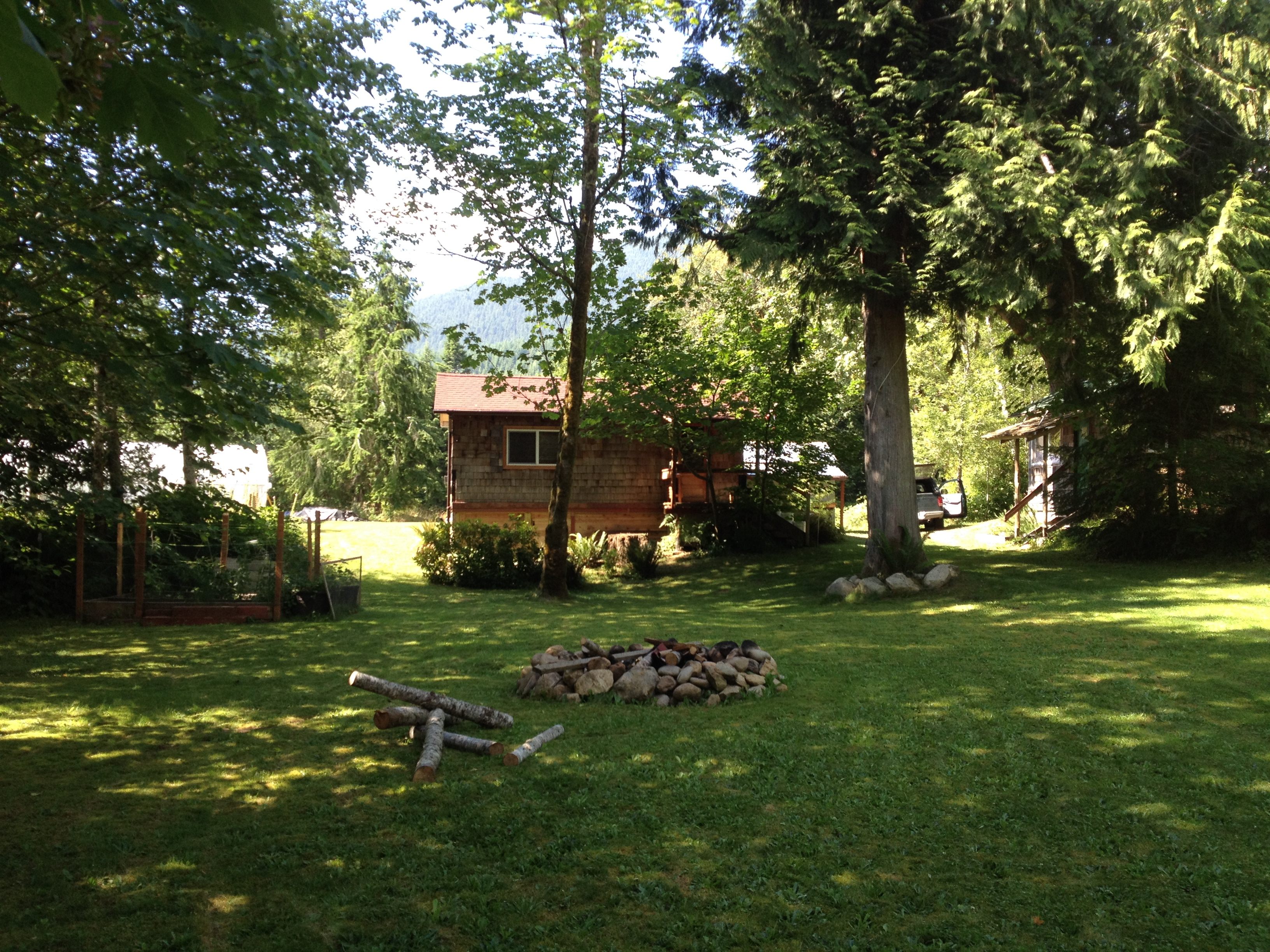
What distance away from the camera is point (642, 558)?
20406 mm

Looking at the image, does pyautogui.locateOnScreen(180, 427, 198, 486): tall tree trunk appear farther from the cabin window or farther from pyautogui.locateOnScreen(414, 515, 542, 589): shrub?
the cabin window

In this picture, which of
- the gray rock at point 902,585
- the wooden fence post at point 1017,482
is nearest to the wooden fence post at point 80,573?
the gray rock at point 902,585

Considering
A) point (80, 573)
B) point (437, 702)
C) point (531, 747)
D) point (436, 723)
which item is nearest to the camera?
point (531, 747)

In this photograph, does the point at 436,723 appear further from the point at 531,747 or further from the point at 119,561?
the point at 119,561

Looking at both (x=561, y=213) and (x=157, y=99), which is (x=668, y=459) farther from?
(x=157, y=99)

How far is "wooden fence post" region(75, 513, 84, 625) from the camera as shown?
12.1 metres

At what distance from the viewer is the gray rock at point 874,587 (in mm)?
14914

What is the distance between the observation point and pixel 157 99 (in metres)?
2.06

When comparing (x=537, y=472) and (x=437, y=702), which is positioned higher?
(x=537, y=472)

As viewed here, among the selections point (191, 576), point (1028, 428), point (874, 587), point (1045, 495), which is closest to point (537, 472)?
point (874, 587)

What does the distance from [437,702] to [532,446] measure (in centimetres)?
1836

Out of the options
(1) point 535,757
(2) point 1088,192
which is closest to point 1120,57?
(2) point 1088,192

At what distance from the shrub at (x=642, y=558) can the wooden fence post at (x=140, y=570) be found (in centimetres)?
1044

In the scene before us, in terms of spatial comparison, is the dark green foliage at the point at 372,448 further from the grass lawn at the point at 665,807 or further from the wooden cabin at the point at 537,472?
the grass lawn at the point at 665,807
